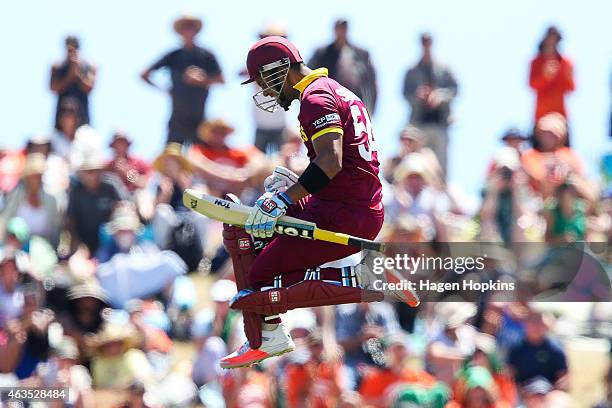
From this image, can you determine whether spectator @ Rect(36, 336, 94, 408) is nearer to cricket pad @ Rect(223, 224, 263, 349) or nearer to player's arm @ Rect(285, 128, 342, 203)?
cricket pad @ Rect(223, 224, 263, 349)

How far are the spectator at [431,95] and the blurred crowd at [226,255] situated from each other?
20mm

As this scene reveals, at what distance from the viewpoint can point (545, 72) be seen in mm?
18641

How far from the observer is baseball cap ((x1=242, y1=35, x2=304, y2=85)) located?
35.0 ft

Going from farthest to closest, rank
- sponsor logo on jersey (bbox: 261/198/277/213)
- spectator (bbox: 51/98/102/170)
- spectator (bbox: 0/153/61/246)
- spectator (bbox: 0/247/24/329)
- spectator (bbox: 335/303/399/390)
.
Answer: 1. spectator (bbox: 51/98/102/170)
2. spectator (bbox: 0/153/61/246)
3. spectator (bbox: 0/247/24/329)
4. spectator (bbox: 335/303/399/390)
5. sponsor logo on jersey (bbox: 261/198/277/213)

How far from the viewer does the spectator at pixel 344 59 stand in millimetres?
18141

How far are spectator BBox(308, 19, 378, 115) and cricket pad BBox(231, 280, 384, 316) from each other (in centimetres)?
742

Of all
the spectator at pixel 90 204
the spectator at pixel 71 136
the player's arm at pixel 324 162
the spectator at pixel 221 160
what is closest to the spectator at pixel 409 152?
the spectator at pixel 221 160

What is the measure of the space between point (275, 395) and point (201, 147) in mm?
4028

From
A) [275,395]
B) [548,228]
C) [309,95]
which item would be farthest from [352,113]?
[548,228]

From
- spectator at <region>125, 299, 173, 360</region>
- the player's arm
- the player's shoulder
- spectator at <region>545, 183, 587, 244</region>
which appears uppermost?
the player's shoulder

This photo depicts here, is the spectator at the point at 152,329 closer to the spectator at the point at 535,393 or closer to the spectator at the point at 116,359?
the spectator at the point at 116,359

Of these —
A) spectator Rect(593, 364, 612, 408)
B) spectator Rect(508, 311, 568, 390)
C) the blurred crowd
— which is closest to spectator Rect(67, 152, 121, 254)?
the blurred crowd

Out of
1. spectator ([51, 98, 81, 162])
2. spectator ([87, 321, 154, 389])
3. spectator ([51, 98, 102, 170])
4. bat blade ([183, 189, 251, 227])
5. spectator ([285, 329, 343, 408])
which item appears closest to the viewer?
bat blade ([183, 189, 251, 227])

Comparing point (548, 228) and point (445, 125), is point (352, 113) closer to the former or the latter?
point (548, 228)
